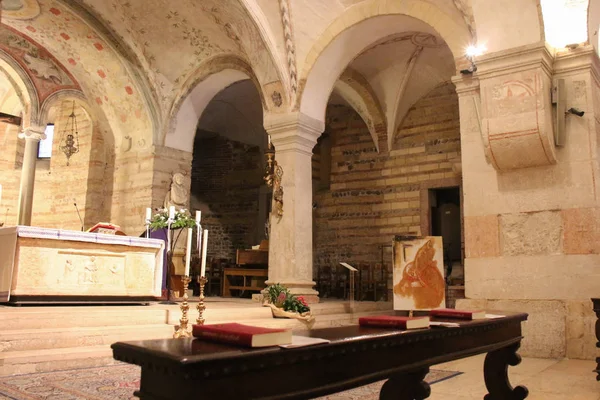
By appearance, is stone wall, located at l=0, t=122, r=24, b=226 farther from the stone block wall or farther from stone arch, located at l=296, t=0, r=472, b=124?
stone arch, located at l=296, t=0, r=472, b=124

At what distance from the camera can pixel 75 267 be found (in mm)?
6477

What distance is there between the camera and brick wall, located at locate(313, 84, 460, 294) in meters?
12.0

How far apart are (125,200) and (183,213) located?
4057 mm

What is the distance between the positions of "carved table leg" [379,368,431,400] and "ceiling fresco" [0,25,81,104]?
1091 cm

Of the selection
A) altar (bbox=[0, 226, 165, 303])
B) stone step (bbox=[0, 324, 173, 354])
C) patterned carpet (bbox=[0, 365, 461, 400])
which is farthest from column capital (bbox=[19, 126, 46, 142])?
patterned carpet (bbox=[0, 365, 461, 400])

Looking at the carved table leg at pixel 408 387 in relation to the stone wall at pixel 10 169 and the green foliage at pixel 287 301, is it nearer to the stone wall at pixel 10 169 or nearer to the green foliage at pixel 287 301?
the green foliage at pixel 287 301

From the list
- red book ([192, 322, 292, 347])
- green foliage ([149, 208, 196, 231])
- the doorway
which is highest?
the doorway

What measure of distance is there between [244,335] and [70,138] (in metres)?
12.4

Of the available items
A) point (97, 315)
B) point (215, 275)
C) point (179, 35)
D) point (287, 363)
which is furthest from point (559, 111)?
point (215, 275)

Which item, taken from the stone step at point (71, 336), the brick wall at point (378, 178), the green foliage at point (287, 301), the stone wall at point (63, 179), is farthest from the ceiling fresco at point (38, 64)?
the stone step at point (71, 336)

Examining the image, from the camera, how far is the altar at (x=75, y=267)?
602cm

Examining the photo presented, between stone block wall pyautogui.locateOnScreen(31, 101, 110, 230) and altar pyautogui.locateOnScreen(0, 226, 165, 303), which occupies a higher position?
stone block wall pyautogui.locateOnScreen(31, 101, 110, 230)

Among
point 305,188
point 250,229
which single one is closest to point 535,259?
point 305,188

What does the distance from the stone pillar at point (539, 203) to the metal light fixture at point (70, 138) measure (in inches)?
391
